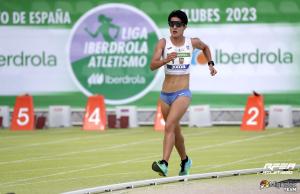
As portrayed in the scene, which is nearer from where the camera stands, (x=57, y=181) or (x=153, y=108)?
(x=57, y=181)

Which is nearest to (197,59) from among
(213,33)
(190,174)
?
(213,33)

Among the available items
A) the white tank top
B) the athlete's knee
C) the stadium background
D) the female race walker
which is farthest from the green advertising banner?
the athlete's knee

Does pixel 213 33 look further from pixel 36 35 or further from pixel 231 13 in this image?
pixel 36 35

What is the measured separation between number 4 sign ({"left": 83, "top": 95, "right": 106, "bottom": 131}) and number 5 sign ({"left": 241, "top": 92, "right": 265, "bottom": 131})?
3.70 metres

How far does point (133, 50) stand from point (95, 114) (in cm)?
216

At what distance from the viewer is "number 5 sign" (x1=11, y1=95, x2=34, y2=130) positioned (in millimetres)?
29375

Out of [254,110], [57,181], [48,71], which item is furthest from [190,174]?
[48,71]

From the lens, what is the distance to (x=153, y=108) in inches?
1169

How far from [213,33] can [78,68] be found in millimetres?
3779

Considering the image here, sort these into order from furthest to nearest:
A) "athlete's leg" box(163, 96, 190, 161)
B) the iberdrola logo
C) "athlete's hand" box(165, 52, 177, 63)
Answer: the iberdrola logo → "athlete's leg" box(163, 96, 190, 161) → "athlete's hand" box(165, 52, 177, 63)

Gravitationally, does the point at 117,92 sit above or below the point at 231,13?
below

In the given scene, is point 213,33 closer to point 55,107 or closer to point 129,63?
point 129,63

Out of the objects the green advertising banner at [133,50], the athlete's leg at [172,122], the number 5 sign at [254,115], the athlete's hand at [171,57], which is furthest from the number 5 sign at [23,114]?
the athlete's hand at [171,57]

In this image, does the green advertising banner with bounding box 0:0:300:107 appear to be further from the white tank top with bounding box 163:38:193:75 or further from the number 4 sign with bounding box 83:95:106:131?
the white tank top with bounding box 163:38:193:75
